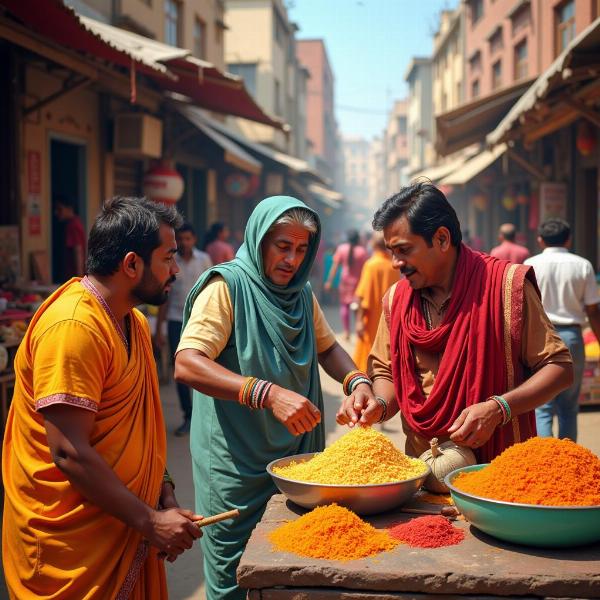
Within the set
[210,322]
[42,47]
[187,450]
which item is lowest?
[187,450]

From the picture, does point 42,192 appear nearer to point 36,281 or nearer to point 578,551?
point 36,281

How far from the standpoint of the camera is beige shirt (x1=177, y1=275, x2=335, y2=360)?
2779 millimetres

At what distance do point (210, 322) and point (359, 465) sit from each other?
0.88m

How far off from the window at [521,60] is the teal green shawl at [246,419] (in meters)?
16.8

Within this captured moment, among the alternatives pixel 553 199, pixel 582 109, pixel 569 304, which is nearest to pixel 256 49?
pixel 553 199

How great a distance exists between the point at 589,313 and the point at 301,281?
3.60 m

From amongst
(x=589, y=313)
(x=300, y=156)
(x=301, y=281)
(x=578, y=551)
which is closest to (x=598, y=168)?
(x=589, y=313)

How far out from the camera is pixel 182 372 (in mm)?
2705

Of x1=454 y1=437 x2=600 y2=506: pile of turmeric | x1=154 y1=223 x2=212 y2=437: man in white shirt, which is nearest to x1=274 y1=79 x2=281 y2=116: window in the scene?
x1=154 y1=223 x2=212 y2=437: man in white shirt

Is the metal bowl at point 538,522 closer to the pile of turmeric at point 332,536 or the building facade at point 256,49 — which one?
the pile of turmeric at point 332,536

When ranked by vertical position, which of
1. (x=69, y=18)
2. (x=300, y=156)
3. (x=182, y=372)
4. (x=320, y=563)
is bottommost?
(x=320, y=563)

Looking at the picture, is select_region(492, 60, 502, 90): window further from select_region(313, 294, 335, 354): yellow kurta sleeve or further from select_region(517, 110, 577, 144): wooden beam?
select_region(313, 294, 335, 354): yellow kurta sleeve

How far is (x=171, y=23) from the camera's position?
15.4 meters

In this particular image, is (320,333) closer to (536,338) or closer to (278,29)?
(536,338)
